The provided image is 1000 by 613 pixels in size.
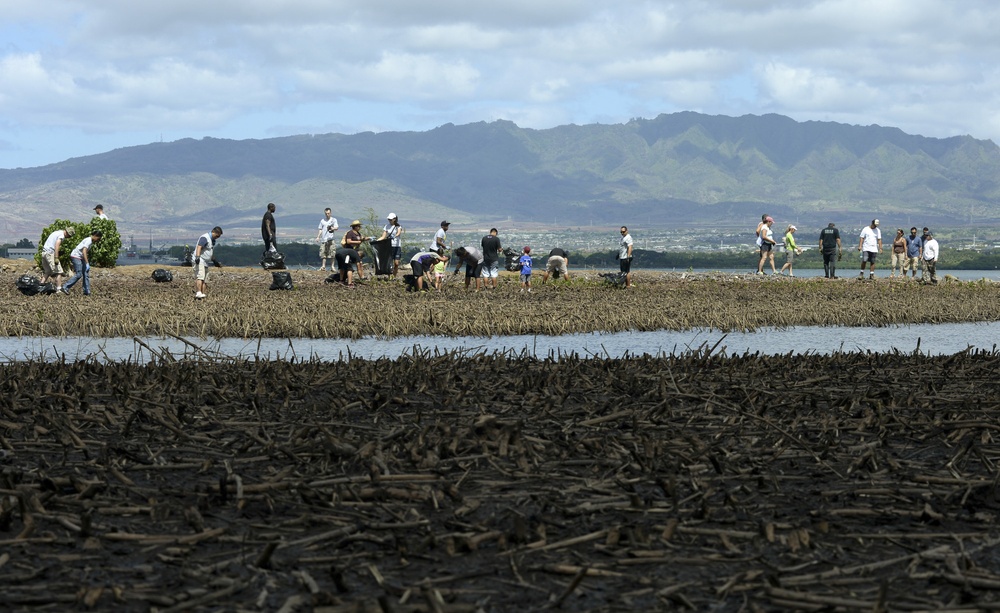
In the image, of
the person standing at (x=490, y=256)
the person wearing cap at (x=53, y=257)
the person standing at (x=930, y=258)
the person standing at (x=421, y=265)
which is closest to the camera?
the person wearing cap at (x=53, y=257)

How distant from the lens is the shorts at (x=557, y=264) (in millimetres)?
44594

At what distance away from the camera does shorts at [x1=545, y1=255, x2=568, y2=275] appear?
44594 millimetres

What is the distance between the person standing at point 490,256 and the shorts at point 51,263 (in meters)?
12.3

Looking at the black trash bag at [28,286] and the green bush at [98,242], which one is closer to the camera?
the black trash bag at [28,286]

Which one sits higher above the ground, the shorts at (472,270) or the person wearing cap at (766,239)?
the person wearing cap at (766,239)

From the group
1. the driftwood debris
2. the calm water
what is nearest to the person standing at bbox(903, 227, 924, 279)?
the calm water

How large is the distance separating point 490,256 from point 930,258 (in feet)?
57.8

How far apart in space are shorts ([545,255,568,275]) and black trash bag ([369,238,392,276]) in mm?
6163

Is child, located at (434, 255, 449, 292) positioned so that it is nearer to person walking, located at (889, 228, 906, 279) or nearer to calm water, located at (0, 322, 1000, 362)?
calm water, located at (0, 322, 1000, 362)

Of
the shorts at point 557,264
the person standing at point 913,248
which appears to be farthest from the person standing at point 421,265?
the person standing at point 913,248

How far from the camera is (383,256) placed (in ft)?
138

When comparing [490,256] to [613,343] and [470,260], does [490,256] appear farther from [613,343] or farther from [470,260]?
[613,343]

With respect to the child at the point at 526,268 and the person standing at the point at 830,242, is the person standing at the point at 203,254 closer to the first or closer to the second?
the child at the point at 526,268

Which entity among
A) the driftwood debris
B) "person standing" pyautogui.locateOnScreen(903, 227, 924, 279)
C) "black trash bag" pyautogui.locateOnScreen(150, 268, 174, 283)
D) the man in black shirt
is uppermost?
"person standing" pyautogui.locateOnScreen(903, 227, 924, 279)
